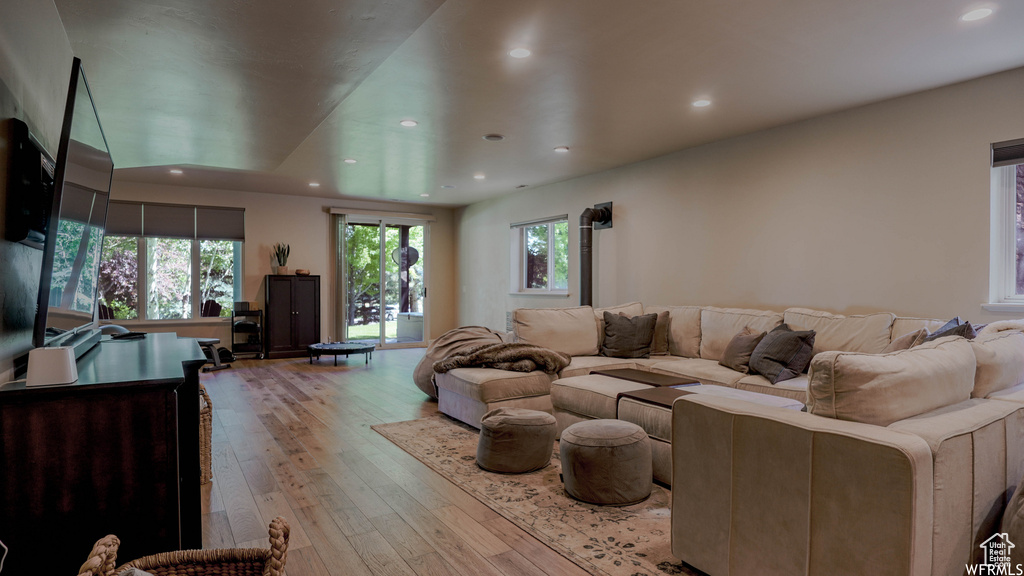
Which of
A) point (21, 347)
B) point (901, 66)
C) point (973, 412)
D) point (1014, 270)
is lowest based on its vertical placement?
point (973, 412)

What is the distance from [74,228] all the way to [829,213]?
477 centimetres

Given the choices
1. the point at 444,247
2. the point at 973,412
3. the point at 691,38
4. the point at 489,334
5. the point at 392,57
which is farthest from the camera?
the point at 444,247

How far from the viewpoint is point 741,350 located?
4.12 meters

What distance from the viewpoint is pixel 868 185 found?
412 cm

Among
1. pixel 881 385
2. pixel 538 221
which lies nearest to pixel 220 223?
pixel 538 221

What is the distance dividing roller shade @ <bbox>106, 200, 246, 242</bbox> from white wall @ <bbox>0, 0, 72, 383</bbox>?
5.68m

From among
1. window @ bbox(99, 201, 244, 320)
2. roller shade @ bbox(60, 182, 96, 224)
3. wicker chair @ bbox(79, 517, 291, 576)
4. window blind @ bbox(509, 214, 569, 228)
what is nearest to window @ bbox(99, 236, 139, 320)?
window @ bbox(99, 201, 244, 320)

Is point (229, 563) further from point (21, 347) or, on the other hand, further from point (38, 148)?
point (38, 148)

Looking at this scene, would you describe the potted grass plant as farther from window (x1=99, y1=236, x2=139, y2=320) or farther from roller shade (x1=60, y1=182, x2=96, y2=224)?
roller shade (x1=60, y1=182, x2=96, y2=224)

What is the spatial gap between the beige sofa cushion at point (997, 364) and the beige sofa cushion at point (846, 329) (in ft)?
4.73

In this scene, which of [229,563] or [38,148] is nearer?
[229,563]

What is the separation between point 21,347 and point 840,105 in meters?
4.95

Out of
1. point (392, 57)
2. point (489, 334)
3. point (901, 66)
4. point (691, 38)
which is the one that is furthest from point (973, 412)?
point (489, 334)

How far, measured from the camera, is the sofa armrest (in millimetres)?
1461
